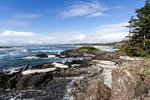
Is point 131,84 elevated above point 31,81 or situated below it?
above

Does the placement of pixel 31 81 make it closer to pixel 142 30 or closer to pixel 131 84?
pixel 131 84

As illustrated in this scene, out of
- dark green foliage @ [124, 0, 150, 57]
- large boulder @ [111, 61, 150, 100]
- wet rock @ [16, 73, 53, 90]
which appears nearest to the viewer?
large boulder @ [111, 61, 150, 100]

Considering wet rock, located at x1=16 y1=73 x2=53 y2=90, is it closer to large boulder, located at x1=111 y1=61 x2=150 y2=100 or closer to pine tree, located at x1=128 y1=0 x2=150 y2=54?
large boulder, located at x1=111 y1=61 x2=150 y2=100

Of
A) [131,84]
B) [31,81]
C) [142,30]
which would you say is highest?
[142,30]

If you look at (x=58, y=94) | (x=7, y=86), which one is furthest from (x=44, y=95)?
(x=7, y=86)

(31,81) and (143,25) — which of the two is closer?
(31,81)

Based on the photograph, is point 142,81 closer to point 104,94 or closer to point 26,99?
point 104,94

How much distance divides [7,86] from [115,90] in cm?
857

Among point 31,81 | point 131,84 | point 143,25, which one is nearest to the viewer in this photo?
point 131,84

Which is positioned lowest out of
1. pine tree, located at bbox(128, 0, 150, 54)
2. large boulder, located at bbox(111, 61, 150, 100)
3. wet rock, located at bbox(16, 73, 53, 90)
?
wet rock, located at bbox(16, 73, 53, 90)

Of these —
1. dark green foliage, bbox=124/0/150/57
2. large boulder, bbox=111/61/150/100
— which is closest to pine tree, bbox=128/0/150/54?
dark green foliage, bbox=124/0/150/57

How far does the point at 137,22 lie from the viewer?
20531 mm

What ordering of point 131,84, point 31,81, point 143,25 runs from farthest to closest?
point 143,25 < point 31,81 < point 131,84

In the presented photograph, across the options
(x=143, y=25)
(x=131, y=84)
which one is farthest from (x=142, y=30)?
(x=131, y=84)
